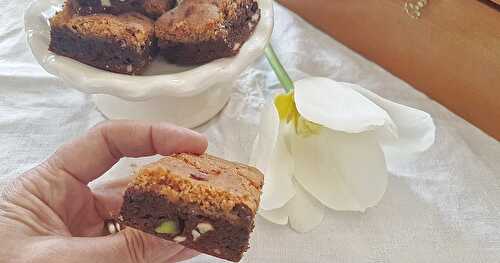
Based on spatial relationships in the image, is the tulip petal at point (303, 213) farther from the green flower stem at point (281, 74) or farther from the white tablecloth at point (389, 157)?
the green flower stem at point (281, 74)

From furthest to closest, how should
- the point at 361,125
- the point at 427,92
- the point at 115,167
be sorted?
the point at 427,92 < the point at 115,167 < the point at 361,125

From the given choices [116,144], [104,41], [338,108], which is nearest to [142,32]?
[104,41]

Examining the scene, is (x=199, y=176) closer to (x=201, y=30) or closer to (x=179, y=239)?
(x=179, y=239)

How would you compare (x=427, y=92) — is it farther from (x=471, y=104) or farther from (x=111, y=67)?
(x=111, y=67)

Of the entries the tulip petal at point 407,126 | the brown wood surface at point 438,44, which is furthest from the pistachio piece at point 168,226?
the brown wood surface at point 438,44

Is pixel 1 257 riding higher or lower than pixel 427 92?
higher

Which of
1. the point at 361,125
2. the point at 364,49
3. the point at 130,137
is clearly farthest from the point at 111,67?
the point at 364,49

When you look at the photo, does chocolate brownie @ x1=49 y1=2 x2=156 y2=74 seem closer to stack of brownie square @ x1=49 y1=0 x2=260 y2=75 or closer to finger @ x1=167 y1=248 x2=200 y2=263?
stack of brownie square @ x1=49 y1=0 x2=260 y2=75
